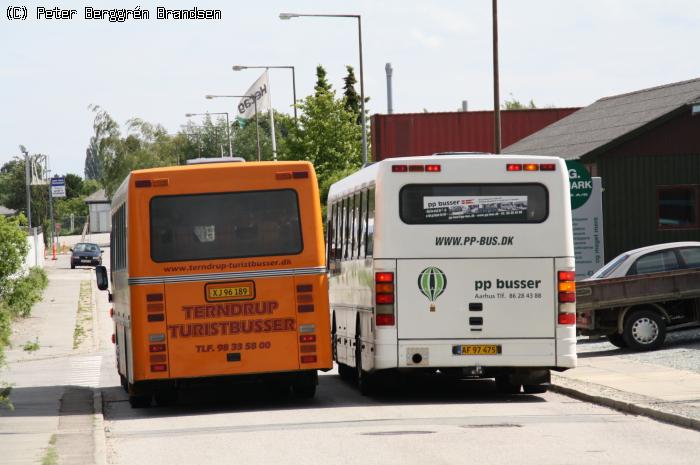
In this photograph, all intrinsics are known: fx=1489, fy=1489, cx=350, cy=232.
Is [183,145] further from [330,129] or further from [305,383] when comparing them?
[305,383]

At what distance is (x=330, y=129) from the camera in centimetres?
6850

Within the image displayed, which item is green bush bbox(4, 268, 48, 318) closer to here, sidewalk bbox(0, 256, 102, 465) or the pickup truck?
sidewalk bbox(0, 256, 102, 465)

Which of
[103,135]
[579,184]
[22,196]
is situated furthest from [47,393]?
[22,196]

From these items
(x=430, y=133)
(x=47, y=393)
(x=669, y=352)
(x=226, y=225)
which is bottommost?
(x=47, y=393)

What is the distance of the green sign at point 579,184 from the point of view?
2700 cm

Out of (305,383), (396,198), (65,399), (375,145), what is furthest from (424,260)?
(375,145)

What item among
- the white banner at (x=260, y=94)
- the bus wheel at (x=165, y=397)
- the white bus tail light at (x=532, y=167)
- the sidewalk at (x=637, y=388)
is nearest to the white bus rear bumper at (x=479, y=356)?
the sidewalk at (x=637, y=388)

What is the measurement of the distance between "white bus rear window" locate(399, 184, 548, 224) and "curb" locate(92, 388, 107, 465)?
4.63 meters

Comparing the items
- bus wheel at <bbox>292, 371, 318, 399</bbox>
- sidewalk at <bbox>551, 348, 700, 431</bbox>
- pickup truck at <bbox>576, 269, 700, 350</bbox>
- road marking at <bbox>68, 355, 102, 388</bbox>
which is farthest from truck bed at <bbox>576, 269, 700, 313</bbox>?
road marking at <bbox>68, 355, 102, 388</bbox>

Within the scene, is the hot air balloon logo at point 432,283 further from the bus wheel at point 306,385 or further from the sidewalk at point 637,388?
the sidewalk at point 637,388

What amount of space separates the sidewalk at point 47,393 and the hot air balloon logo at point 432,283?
437 centimetres

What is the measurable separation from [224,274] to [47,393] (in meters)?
6.31

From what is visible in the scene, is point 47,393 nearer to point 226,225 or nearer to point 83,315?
point 226,225

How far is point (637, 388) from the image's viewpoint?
62.6ft
